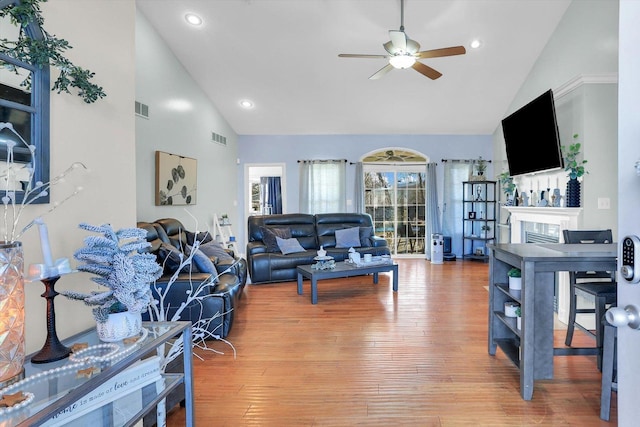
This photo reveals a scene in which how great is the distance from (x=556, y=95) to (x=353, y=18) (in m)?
2.67

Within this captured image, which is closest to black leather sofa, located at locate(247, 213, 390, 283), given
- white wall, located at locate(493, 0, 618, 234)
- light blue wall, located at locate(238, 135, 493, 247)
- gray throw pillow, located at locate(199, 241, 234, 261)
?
gray throw pillow, located at locate(199, 241, 234, 261)

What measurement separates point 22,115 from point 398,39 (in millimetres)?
3293

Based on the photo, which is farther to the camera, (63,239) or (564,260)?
(564,260)

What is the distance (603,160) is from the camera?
3725 millimetres

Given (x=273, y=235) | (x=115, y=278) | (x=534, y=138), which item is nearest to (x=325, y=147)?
(x=273, y=235)

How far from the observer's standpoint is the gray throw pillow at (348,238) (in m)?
6.17

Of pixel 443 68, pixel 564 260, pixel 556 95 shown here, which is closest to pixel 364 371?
pixel 564 260

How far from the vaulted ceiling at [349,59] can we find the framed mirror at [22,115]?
3.93 m

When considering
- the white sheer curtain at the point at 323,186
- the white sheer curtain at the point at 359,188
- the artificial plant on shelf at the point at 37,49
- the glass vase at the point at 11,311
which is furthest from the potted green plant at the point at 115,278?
the white sheer curtain at the point at 359,188

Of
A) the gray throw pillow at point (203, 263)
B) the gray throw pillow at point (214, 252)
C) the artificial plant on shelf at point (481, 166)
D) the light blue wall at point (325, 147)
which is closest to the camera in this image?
the gray throw pillow at point (203, 263)

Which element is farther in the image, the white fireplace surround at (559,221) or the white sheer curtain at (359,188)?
the white sheer curtain at (359,188)

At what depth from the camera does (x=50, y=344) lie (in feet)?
3.46

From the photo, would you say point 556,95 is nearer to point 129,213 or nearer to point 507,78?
point 507,78

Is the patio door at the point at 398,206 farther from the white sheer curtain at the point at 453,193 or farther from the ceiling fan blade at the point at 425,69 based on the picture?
the ceiling fan blade at the point at 425,69
